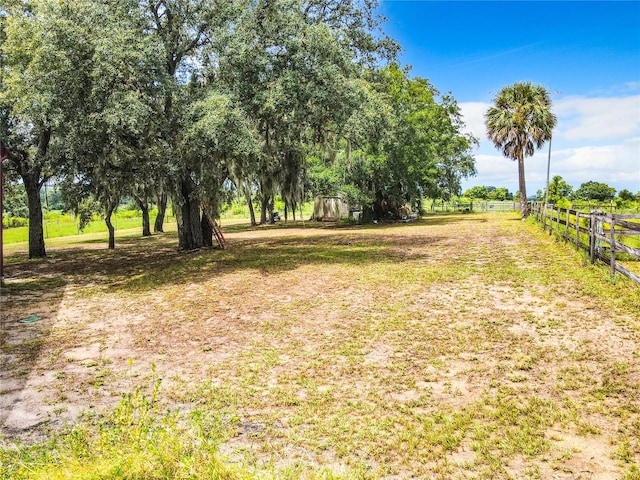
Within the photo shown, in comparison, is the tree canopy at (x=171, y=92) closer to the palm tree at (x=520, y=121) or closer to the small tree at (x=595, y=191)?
the palm tree at (x=520, y=121)

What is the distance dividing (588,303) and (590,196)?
76813 millimetres

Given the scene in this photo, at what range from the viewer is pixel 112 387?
4.62 m

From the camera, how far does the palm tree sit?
2741 cm

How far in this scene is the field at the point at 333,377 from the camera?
3109 mm

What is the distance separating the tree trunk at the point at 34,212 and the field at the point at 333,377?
7.47 metres

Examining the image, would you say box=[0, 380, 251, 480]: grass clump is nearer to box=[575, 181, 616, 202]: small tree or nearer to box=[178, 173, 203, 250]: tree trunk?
box=[178, 173, 203, 250]: tree trunk

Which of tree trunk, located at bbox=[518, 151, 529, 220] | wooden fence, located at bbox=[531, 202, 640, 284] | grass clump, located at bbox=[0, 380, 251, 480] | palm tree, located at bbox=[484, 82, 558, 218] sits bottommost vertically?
grass clump, located at bbox=[0, 380, 251, 480]

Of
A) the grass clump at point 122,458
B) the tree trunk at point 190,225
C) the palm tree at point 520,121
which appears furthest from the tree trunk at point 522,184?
the grass clump at point 122,458

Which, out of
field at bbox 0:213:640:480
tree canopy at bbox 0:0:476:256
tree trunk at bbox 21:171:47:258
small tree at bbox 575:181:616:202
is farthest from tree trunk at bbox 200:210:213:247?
small tree at bbox 575:181:616:202

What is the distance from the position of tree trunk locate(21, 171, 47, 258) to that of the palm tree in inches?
959

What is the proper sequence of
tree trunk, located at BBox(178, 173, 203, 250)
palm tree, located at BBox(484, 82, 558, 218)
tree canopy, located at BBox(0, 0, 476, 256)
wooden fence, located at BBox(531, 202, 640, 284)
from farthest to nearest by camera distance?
palm tree, located at BBox(484, 82, 558, 218)
tree trunk, located at BBox(178, 173, 203, 250)
tree canopy, located at BBox(0, 0, 476, 256)
wooden fence, located at BBox(531, 202, 640, 284)

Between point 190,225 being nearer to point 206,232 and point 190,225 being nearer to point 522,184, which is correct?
point 206,232

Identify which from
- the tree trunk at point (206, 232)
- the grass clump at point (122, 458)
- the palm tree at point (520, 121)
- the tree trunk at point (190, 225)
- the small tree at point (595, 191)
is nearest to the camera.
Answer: the grass clump at point (122, 458)

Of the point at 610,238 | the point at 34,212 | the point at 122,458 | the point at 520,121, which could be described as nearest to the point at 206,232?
the point at 34,212
